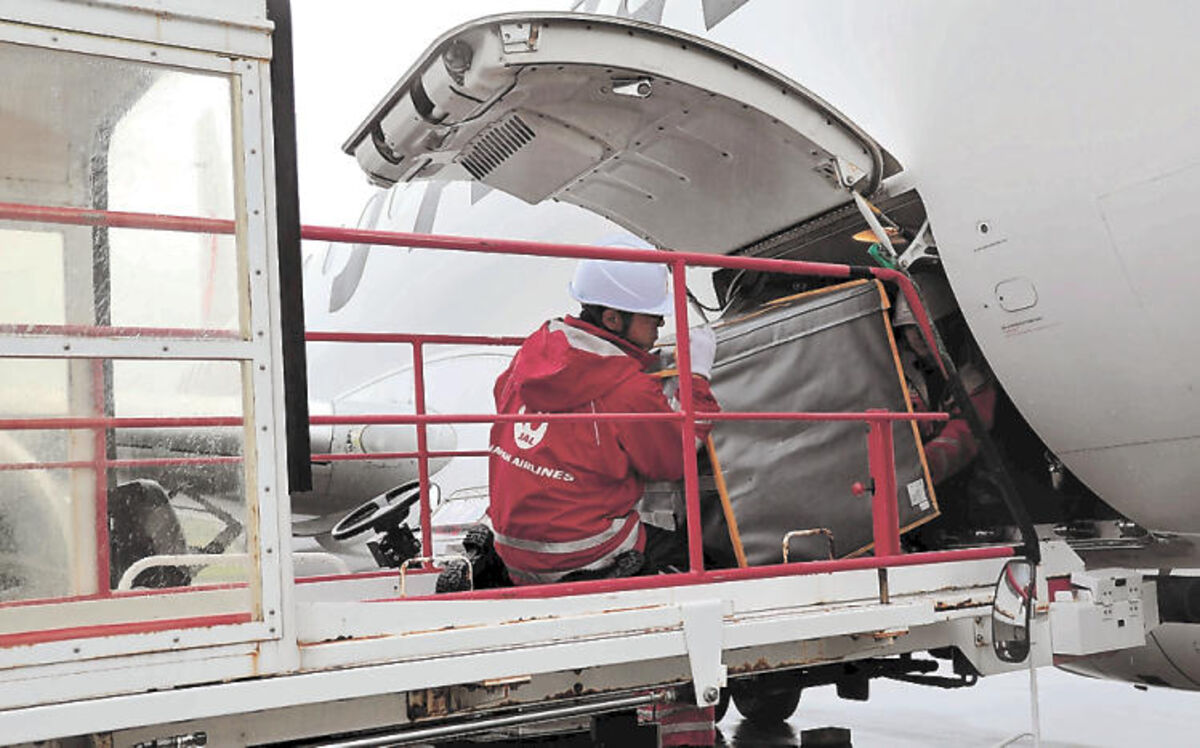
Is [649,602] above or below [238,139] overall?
below

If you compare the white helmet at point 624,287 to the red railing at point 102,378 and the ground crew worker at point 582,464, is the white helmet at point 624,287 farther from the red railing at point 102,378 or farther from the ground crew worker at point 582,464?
the red railing at point 102,378

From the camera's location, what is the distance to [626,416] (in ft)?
9.82

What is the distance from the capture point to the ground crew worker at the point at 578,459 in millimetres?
3334

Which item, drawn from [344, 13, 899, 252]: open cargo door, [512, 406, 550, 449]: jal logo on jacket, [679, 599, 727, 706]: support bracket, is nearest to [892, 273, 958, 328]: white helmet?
[344, 13, 899, 252]: open cargo door

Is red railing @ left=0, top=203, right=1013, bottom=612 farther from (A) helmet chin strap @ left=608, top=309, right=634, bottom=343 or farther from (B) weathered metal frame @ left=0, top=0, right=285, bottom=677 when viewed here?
(A) helmet chin strap @ left=608, top=309, right=634, bottom=343

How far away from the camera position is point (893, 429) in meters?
3.77

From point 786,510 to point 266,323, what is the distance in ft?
6.62

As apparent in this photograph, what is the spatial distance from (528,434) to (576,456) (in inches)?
6.5

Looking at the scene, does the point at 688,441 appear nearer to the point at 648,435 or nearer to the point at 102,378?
the point at 648,435

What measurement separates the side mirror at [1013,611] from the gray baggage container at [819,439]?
35 centimetres

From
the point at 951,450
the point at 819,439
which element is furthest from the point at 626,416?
the point at 951,450

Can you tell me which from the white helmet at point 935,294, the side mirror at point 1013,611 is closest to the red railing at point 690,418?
the side mirror at point 1013,611

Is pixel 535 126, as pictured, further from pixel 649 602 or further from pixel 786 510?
pixel 649 602

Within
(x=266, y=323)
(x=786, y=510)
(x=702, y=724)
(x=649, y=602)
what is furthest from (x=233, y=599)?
(x=786, y=510)
